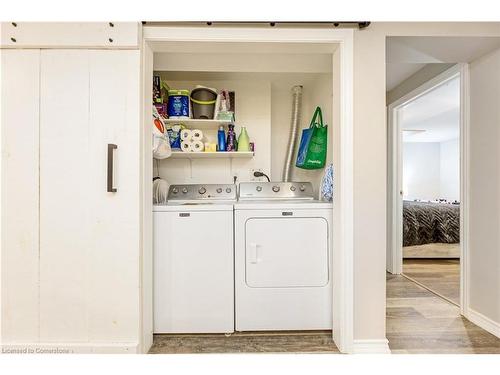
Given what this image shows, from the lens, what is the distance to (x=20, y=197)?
4.95 ft

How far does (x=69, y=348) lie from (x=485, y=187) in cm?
286

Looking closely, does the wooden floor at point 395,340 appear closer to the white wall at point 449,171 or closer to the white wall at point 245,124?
the white wall at point 245,124

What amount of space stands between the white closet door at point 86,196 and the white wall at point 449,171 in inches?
346

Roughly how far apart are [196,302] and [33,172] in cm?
124

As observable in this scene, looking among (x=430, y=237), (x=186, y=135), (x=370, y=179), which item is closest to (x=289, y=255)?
(x=370, y=179)

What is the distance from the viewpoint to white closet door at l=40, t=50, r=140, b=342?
1513mm

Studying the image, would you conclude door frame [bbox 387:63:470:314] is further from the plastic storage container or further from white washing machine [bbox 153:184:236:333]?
the plastic storage container

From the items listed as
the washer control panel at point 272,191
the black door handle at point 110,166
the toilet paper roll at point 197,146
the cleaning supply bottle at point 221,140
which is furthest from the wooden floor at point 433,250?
the black door handle at point 110,166

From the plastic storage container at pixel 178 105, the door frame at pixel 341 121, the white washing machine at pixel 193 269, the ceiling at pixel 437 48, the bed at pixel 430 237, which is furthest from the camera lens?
the bed at pixel 430 237

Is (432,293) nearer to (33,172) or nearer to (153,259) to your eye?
(153,259)

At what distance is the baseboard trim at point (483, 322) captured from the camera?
6.06 ft

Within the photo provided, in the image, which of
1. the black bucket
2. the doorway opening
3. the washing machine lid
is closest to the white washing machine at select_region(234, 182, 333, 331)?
the washing machine lid

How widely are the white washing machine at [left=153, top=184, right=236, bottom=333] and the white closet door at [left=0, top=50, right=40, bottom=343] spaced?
667 millimetres
